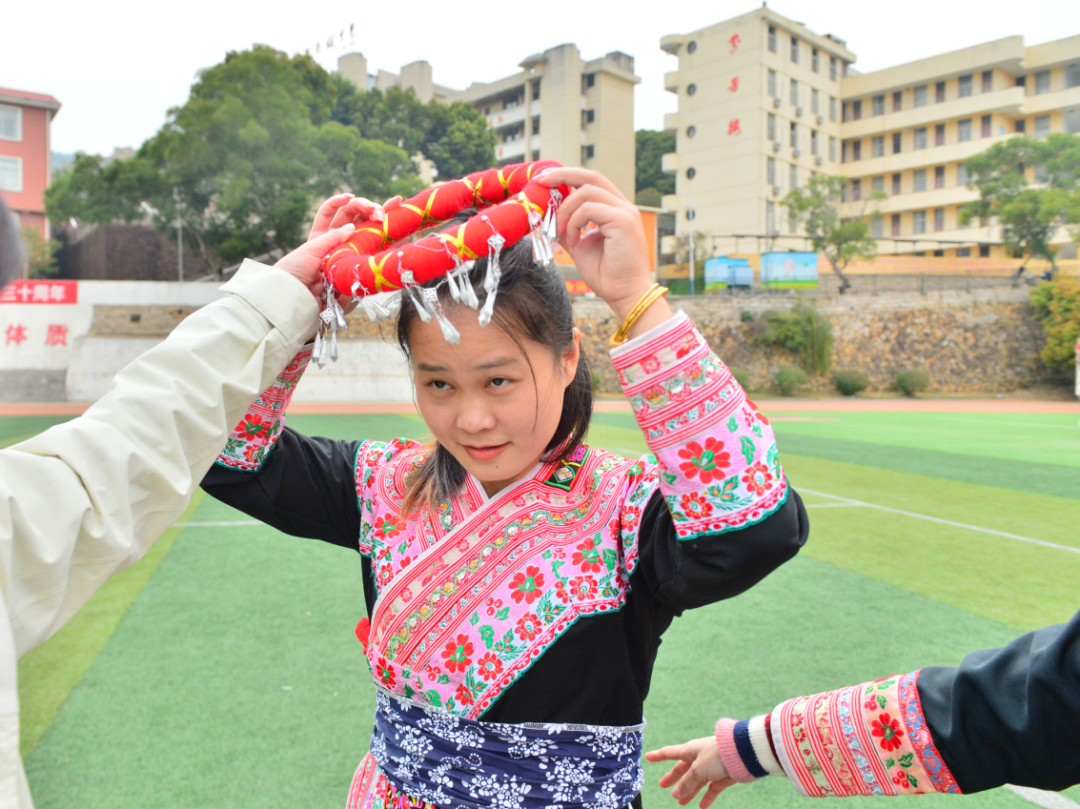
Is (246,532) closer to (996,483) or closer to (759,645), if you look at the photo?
(759,645)

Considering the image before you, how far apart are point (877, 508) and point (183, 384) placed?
6.84 meters

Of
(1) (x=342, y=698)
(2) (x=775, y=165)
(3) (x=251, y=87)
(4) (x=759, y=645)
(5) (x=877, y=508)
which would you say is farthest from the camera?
(2) (x=775, y=165)

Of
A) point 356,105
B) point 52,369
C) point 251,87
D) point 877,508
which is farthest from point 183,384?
point 356,105

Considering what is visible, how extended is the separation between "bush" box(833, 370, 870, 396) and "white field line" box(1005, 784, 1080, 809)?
2435 centimetres

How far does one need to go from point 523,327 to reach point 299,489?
52cm

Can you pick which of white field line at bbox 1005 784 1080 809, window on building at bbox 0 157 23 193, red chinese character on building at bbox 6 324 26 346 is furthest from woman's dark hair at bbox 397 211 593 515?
window on building at bbox 0 157 23 193

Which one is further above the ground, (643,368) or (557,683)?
(643,368)

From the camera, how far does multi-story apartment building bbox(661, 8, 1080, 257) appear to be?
34281mm

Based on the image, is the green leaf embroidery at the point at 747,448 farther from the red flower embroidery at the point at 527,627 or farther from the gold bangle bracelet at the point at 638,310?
the red flower embroidery at the point at 527,627

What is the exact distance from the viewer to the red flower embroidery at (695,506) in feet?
→ 3.29

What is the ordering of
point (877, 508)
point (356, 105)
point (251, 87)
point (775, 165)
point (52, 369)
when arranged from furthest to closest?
1. point (775, 165)
2. point (356, 105)
3. point (251, 87)
4. point (52, 369)
5. point (877, 508)

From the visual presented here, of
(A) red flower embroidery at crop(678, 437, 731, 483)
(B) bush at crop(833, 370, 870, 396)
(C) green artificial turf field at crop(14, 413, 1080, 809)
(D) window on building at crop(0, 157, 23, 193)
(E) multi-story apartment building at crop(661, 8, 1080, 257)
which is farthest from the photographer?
(E) multi-story apartment building at crop(661, 8, 1080, 257)

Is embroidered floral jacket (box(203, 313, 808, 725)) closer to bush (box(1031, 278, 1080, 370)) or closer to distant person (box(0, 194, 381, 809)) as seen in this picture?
distant person (box(0, 194, 381, 809))

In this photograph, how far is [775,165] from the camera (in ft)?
118
